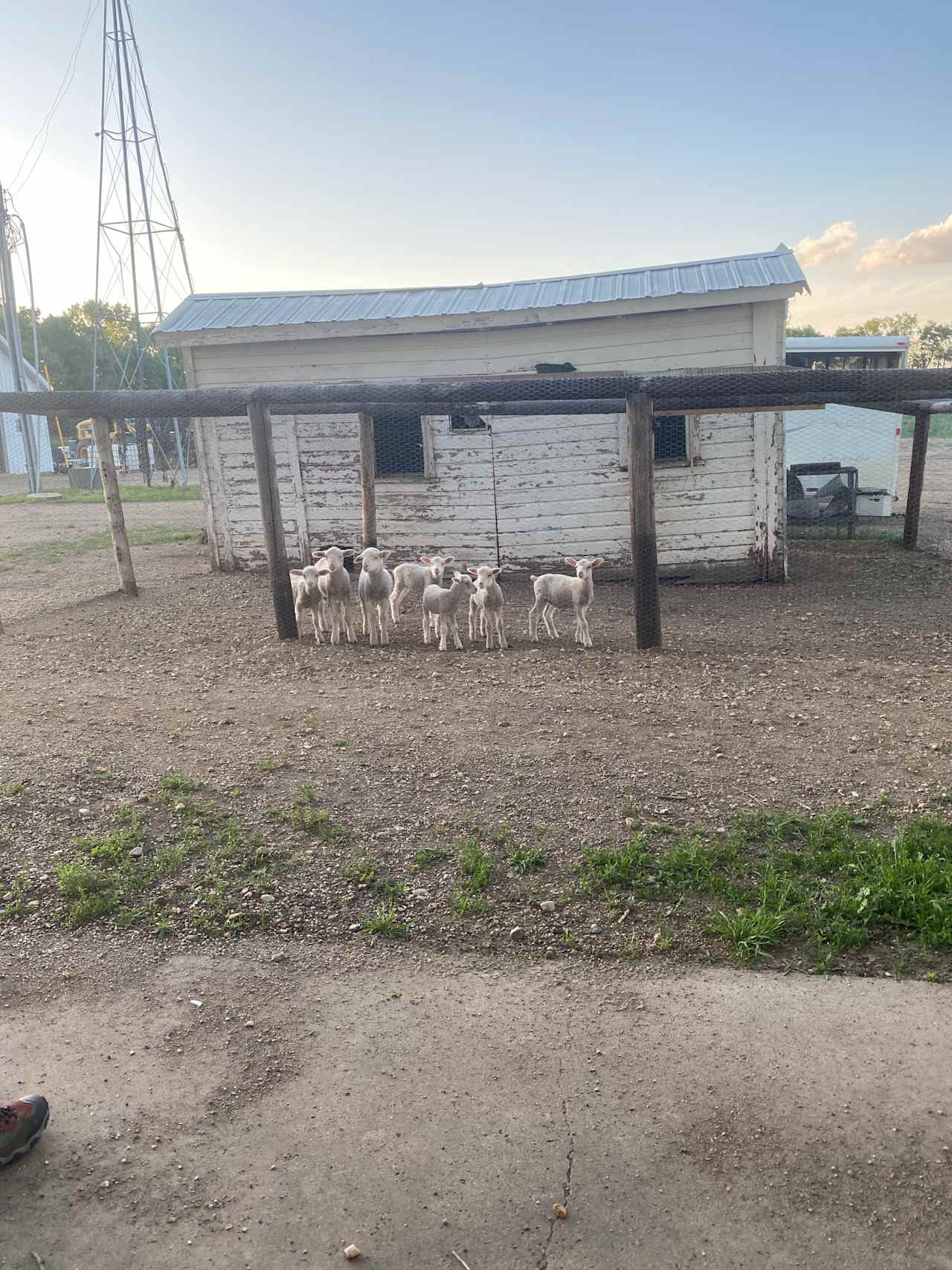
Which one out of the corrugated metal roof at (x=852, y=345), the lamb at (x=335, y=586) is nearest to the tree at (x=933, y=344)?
the corrugated metal roof at (x=852, y=345)

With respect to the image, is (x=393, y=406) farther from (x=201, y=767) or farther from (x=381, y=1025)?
(x=381, y=1025)

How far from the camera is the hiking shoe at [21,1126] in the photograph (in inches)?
101

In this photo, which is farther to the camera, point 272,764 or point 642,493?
point 642,493

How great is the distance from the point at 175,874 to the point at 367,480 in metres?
6.89

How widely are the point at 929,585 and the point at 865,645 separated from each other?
3.38m

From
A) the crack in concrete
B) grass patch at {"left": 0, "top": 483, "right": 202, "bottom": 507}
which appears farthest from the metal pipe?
the crack in concrete

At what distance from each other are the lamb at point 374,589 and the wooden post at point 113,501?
11.7 feet

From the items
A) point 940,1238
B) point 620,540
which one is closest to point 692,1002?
point 940,1238

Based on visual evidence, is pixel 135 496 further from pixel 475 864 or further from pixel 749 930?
pixel 749 930

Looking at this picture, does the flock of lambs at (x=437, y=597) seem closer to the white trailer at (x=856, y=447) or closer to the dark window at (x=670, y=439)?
the dark window at (x=670, y=439)

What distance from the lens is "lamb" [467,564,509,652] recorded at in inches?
328

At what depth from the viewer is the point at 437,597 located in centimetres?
852

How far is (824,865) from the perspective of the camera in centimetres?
407

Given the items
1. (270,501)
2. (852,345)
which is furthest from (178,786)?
(852,345)
